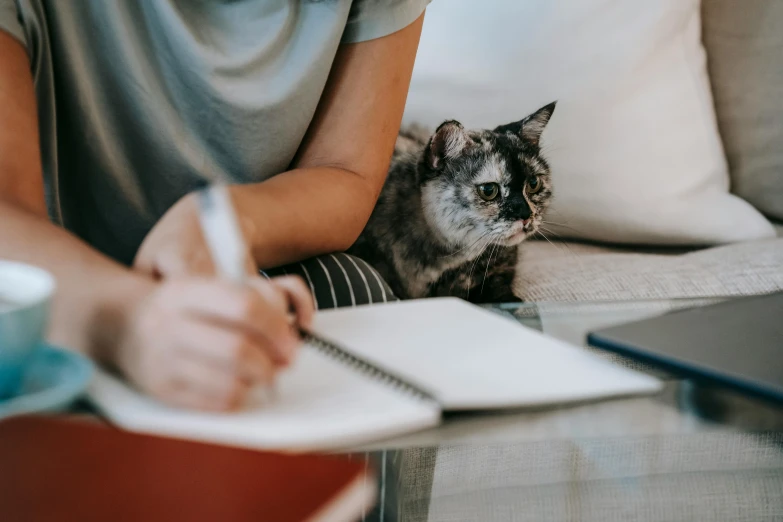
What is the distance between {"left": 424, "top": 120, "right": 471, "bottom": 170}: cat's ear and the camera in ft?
3.33

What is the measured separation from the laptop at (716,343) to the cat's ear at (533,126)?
531 mm

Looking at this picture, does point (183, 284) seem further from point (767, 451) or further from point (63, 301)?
point (767, 451)

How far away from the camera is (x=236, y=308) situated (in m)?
0.34

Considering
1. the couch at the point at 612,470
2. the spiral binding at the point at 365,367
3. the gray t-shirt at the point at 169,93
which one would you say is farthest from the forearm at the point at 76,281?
the couch at the point at 612,470

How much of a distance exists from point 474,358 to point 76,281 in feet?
0.81

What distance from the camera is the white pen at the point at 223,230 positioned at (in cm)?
32

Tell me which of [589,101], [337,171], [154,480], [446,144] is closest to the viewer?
[154,480]

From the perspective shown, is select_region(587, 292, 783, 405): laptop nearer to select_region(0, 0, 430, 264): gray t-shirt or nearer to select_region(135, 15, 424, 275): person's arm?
select_region(135, 15, 424, 275): person's arm

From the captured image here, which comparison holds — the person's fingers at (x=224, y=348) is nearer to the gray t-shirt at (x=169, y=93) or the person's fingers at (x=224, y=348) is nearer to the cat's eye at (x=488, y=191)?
the gray t-shirt at (x=169, y=93)

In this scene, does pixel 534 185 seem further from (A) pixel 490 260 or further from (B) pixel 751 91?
(B) pixel 751 91

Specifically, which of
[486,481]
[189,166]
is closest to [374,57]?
[189,166]

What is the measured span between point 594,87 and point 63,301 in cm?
97

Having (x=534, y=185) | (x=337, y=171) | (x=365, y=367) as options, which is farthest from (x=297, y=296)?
(x=534, y=185)

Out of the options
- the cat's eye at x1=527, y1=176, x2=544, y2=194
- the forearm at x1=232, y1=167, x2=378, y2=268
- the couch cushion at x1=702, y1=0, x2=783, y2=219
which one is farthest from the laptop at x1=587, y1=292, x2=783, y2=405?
the couch cushion at x1=702, y1=0, x2=783, y2=219
